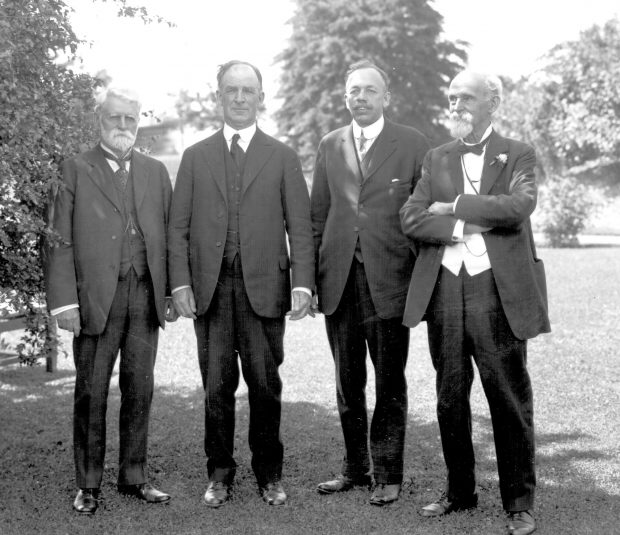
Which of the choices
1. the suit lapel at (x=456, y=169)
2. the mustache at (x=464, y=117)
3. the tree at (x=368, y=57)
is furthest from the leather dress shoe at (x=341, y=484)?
the tree at (x=368, y=57)

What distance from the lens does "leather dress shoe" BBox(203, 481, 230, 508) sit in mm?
4984

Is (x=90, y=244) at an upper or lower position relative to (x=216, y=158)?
lower

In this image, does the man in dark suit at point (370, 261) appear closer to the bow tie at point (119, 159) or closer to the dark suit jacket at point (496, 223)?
the dark suit jacket at point (496, 223)

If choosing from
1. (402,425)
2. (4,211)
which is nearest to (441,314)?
(402,425)

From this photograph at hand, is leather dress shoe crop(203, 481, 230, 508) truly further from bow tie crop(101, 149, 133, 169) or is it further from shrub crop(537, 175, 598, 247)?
shrub crop(537, 175, 598, 247)

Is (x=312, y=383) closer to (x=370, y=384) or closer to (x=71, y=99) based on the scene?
(x=370, y=384)

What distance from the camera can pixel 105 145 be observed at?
5.04 metres

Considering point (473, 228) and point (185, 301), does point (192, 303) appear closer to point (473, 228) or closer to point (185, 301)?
point (185, 301)

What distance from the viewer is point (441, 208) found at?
15.0 ft

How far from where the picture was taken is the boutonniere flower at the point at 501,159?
452cm

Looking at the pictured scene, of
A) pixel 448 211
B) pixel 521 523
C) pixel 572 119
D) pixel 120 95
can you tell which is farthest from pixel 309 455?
pixel 572 119

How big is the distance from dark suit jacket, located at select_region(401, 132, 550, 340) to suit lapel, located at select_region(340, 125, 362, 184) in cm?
48

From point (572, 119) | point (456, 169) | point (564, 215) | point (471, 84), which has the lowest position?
point (564, 215)

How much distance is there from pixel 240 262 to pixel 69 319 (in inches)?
40.7
